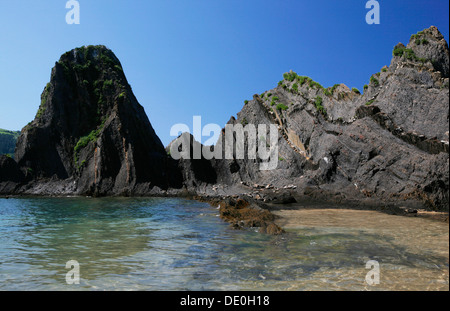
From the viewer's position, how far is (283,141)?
46.0 meters

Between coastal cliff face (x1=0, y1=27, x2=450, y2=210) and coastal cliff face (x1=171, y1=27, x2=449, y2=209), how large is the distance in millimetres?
111

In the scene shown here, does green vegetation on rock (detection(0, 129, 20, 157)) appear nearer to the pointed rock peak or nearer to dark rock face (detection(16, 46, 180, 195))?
dark rock face (detection(16, 46, 180, 195))

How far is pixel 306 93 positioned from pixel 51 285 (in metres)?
45.1

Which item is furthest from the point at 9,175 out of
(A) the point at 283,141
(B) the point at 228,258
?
(B) the point at 228,258

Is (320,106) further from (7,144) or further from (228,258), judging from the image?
(7,144)

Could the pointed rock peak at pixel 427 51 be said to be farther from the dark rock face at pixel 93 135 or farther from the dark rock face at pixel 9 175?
the dark rock face at pixel 9 175

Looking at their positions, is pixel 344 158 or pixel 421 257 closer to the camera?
pixel 421 257

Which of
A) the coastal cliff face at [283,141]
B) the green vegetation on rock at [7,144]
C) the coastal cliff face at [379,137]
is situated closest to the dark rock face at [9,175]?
the coastal cliff face at [283,141]

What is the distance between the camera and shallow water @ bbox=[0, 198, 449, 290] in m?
7.53

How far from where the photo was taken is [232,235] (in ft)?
47.5
